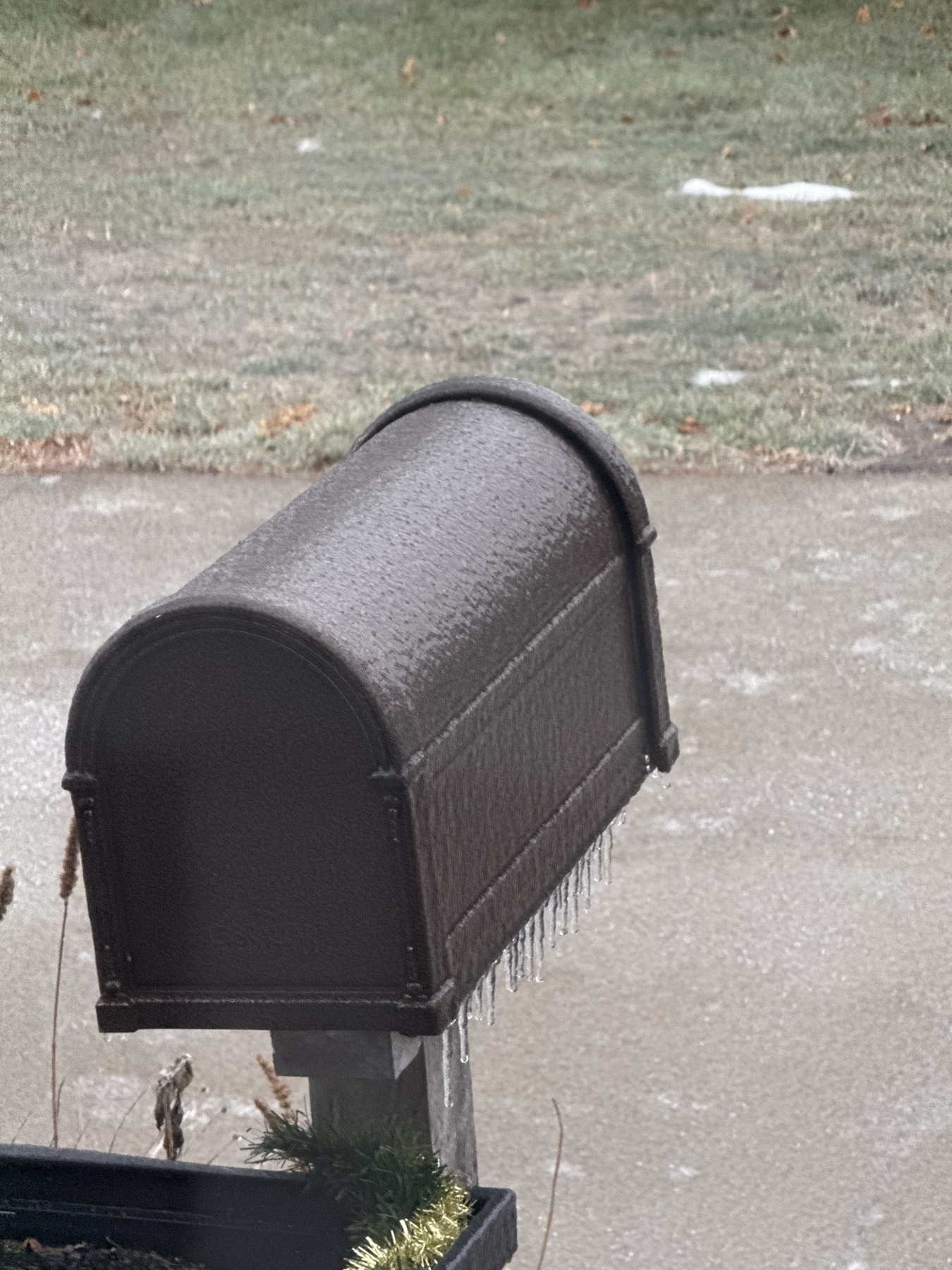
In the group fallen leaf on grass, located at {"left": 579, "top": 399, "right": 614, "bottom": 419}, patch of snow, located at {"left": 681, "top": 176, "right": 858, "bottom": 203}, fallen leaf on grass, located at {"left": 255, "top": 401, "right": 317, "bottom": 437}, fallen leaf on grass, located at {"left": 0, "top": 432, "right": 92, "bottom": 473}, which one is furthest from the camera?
patch of snow, located at {"left": 681, "top": 176, "right": 858, "bottom": 203}

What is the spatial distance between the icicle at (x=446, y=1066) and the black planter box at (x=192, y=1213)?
0.15 metres

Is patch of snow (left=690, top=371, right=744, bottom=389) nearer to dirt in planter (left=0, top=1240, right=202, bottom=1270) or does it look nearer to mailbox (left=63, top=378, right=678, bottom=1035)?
mailbox (left=63, top=378, right=678, bottom=1035)

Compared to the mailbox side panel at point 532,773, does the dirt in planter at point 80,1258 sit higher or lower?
lower

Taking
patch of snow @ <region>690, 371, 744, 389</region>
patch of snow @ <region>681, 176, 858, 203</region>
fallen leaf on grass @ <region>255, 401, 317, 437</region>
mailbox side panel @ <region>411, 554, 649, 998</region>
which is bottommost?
patch of snow @ <region>690, 371, 744, 389</region>

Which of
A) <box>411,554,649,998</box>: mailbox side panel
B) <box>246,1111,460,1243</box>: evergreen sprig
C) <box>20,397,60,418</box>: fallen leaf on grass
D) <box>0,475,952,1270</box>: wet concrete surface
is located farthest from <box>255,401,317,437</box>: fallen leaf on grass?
<box>246,1111,460,1243</box>: evergreen sprig

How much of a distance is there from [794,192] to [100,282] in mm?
4046

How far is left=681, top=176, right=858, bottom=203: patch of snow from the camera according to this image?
11273mm

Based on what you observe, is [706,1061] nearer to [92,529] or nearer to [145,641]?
[145,641]

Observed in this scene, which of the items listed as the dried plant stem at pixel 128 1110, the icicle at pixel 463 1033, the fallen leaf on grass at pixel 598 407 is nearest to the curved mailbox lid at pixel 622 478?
the icicle at pixel 463 1033

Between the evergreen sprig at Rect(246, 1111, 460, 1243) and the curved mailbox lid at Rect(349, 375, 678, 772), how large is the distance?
61cm

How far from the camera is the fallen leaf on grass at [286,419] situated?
25.9 feet

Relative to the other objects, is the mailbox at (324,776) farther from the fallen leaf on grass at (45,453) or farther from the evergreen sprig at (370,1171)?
the fallen leaf on grass at (45,453)

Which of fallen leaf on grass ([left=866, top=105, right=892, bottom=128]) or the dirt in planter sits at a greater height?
the dirt in planter

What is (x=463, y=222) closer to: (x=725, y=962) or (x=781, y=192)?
(x=781, y=192)
